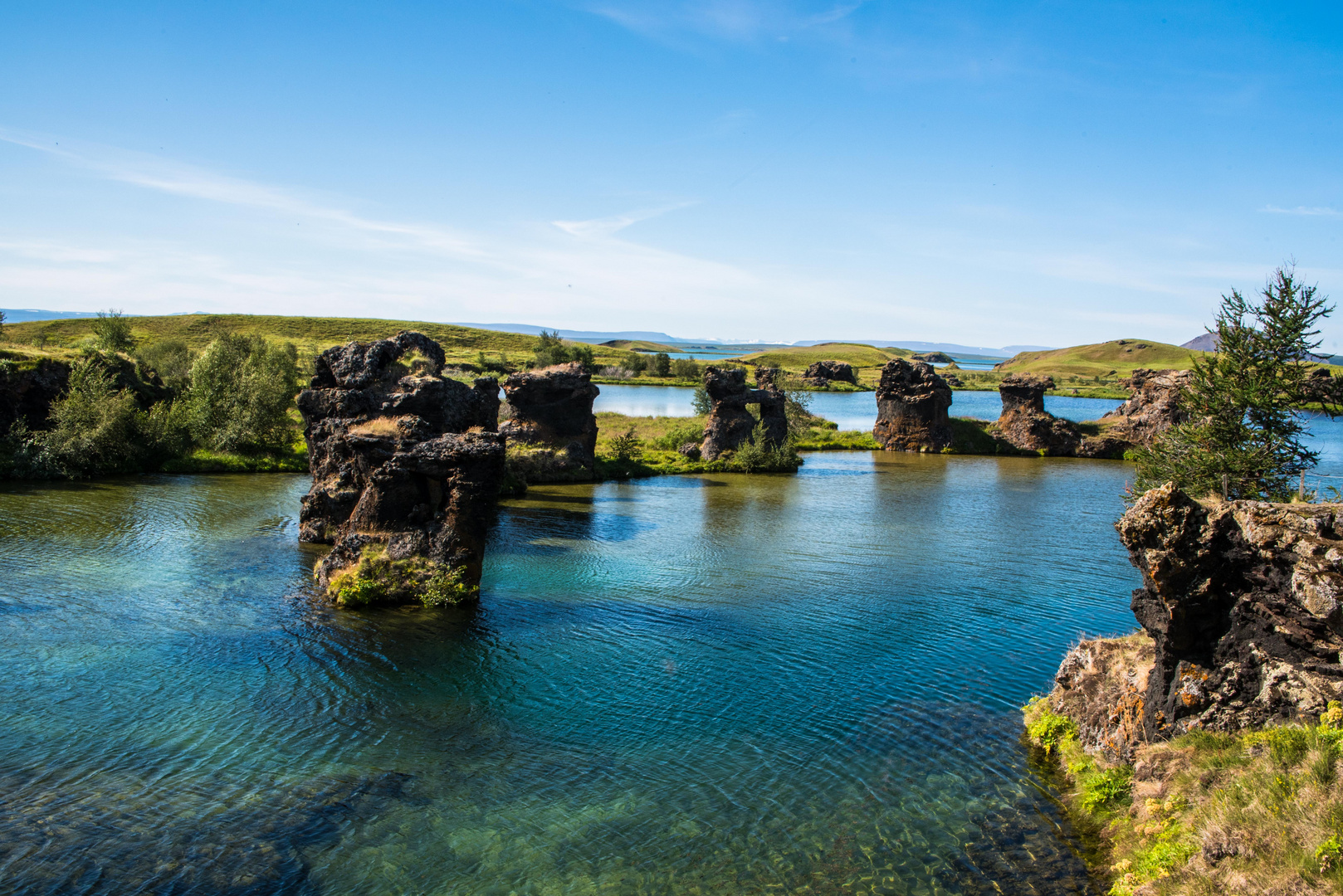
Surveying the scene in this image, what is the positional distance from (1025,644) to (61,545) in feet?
103

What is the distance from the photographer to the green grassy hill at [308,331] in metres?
144

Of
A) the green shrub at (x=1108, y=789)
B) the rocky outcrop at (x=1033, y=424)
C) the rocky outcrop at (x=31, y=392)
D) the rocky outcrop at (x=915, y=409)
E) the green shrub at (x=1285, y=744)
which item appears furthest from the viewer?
the rocky outcrop at (x=915, y=409)

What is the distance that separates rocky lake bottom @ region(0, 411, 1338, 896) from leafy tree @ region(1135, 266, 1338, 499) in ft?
16.8

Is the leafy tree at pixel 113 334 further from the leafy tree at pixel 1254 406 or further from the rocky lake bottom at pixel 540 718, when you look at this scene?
the leafy tree at pixel 1254 406

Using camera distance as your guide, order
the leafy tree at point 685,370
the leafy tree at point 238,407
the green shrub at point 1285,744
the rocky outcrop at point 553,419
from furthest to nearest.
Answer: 1. the leafy tree at point 685,370
2. the rocky outcrop at point 553,419
3. the leafy tree at point 238,407
4. the green shrub at point 1285,744

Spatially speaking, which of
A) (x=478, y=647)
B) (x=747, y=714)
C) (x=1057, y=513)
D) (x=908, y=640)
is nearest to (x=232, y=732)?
(x=478, y=647)

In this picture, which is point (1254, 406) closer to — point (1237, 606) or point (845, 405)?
point (1237, 606)

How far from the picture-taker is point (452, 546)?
23375 mm

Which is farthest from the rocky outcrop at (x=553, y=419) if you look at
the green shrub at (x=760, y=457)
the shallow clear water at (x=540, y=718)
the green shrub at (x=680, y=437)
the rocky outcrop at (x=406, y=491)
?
the rocky outcrop at (x=406, y=491)

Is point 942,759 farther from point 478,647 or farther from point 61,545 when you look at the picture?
point 61,545

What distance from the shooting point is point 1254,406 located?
75.5 feet

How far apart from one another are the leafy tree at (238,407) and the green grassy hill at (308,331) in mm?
86281

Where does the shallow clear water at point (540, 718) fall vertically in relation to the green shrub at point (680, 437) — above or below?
below

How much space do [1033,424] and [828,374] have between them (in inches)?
3387
